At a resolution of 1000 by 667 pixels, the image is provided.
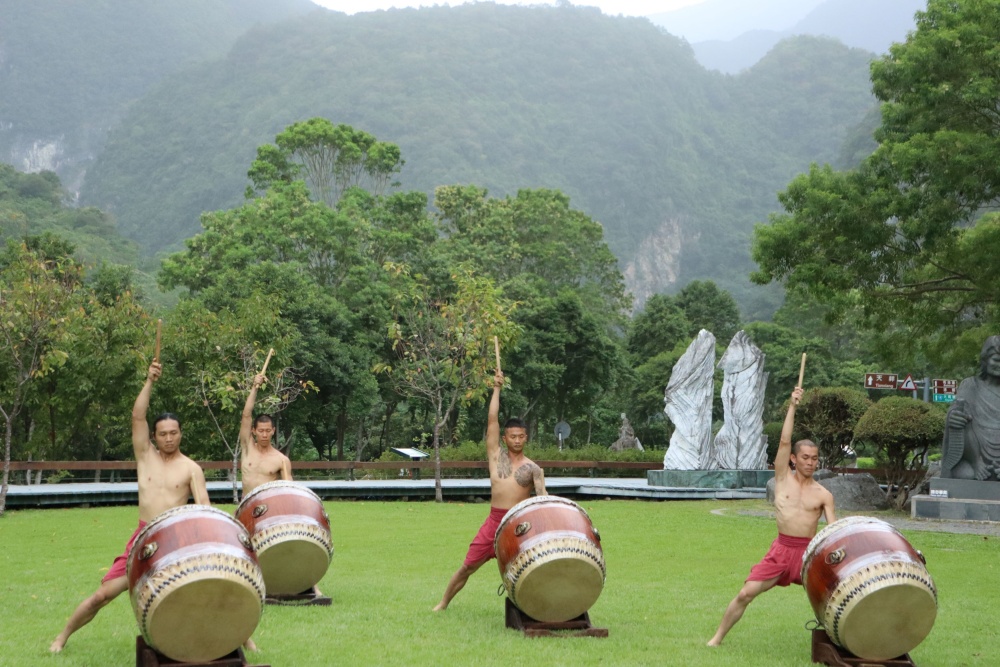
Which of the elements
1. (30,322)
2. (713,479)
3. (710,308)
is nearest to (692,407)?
(713,479)

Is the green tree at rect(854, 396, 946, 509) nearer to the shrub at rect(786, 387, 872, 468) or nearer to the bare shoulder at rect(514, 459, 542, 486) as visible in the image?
the shrub at rect(786, 387, 872, 468)

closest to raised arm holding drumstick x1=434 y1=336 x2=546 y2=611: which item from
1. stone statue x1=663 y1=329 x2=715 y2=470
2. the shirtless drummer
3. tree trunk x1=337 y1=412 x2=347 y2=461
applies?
the shirtless drummer

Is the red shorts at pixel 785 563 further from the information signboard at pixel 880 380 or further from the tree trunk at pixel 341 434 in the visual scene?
the tree trunk at pixel 341 434

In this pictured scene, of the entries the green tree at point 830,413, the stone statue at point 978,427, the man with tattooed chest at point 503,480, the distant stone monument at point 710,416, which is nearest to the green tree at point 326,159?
the distant stone monument at point 710,416

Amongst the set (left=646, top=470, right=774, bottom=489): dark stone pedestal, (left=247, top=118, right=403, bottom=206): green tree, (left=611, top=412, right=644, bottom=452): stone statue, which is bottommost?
(left=611, top=412, right=644, bottom=452): stone statue

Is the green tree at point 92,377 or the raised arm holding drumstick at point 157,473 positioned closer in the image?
the raised arm holding drumstick at point 157,473

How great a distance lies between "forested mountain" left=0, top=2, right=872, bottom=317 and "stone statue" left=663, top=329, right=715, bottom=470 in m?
54.0

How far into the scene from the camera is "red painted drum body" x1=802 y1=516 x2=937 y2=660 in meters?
7.58

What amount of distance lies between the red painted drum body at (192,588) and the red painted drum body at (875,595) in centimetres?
372

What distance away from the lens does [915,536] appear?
16750 millimetres

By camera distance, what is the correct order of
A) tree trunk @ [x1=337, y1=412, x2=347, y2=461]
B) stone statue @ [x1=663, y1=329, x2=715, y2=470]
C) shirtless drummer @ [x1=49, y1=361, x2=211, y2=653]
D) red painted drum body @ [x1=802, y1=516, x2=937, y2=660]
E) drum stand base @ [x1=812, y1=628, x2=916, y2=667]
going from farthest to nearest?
tree trunk @ [x1=337, y1=412, x2=347, y2=461] → stone statue @ [x1=663, y1=329, x2=715, y2=470] → shirtless drummer @ [x1=49, y1=361, x2=211, y2=653] → drum stand base @ [x1=812, y1=628, x2=916, y2=667] → red painted drum body @ [x1=802, y1=516, x2=937, y2=660]

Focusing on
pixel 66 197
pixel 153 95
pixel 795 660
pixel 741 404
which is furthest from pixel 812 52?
pixel 795 660

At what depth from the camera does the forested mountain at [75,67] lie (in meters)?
119

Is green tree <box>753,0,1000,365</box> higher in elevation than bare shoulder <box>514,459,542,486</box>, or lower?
higher
